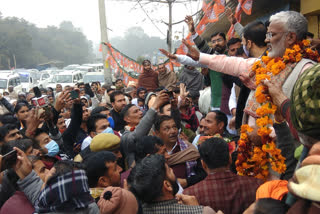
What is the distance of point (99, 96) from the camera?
32.2 ft

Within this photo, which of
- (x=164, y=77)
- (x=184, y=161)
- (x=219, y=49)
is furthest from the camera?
(x=164, y=77)

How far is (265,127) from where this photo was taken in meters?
2.40

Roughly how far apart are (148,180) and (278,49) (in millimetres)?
1442

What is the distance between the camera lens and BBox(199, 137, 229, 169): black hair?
2.28m

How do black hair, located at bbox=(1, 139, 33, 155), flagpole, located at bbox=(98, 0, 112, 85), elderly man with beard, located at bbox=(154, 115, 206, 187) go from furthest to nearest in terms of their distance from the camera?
flagpole, located at bbox=(98, 0, 112, 85), elderly man with beard, located at bbox=(154, 115, 206, 187), black hair, located at bbox=(1, 139, 33, 155)

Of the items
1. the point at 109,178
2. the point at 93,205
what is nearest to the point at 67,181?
the point at 93,205

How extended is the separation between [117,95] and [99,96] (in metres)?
4.83

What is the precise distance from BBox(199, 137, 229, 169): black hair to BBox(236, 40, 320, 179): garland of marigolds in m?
0.32

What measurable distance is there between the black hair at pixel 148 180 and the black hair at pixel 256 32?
1593mm

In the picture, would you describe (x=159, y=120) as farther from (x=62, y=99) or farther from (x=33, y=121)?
(x=33, y=121)

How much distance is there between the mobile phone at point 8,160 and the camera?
200 cm

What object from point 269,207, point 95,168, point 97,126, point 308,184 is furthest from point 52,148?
point 308,184

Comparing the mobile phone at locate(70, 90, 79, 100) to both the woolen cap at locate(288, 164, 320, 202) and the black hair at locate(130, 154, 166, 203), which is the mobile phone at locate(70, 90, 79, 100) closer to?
the black hair at locate(130, 154, 166, 203)

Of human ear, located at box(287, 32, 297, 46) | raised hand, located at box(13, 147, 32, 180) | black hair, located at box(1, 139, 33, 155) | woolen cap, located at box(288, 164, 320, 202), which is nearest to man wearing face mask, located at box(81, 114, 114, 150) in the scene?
black hair, located at box(1, 139, 33, 155)
